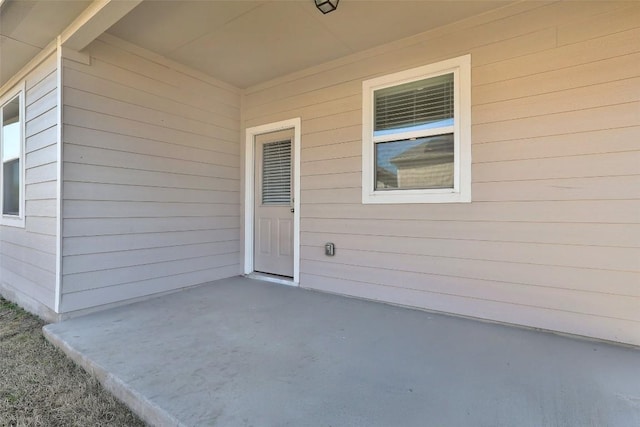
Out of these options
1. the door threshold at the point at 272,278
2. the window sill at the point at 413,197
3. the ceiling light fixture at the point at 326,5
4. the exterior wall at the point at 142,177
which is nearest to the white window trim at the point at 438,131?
the window sill at the point at 413,197

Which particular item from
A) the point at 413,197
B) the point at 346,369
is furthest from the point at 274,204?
the point at 346,369

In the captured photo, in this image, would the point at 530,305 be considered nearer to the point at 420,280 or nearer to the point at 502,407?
the point at 420,280

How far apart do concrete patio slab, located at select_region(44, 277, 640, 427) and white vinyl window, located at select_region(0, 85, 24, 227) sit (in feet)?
7.19

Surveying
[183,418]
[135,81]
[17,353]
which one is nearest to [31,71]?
[135,81]

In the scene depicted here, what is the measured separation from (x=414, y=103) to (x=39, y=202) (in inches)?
149

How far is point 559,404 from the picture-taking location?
1587mm

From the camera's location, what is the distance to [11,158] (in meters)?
3.90

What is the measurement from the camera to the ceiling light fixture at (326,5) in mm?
2470

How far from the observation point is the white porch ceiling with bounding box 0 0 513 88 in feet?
8.39

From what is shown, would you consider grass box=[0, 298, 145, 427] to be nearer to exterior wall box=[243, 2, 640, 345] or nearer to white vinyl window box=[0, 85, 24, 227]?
white vinyl window box=[0, 85, 24, 227]

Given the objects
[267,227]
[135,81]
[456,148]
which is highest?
[135,81]

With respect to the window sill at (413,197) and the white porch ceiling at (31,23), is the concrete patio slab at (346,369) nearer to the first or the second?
the window sill at (413,197)

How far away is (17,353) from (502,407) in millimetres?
3253

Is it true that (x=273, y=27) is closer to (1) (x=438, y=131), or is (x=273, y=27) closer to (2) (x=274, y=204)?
(1) (x=438, y=131)
